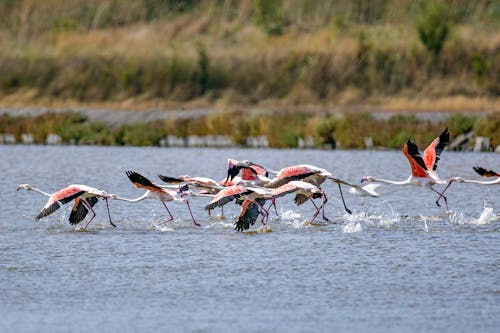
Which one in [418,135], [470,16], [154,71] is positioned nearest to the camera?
[418,135]

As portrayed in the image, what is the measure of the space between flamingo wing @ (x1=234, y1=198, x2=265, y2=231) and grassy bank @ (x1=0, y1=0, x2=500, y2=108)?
2439 cm

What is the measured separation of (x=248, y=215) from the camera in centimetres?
1505

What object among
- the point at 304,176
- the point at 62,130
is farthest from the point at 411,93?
the point at 304,176

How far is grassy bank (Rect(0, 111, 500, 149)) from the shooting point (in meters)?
30.8

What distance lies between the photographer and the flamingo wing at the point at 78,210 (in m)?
15.5

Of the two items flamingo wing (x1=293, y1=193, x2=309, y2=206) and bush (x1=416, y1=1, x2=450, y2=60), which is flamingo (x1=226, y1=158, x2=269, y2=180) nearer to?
flamingo wing (x1=293, y1=193, x2=309, y2=206)

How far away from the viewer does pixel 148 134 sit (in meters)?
35.1

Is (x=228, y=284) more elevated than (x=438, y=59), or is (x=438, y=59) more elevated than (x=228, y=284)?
(x=438, y=59)

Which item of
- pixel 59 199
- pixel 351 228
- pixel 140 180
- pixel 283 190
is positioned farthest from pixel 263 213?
pixel 59 199

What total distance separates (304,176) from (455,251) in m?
2.88

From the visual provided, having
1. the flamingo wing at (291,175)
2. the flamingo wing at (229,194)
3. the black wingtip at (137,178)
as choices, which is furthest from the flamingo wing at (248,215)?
the black wingtip at (137,178)

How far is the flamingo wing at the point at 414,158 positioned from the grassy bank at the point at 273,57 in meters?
22.4

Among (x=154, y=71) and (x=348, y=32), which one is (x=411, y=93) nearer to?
(x=348, y=32)

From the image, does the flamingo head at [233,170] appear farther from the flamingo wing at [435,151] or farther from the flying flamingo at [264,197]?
the flamingo wing at [435,151]
